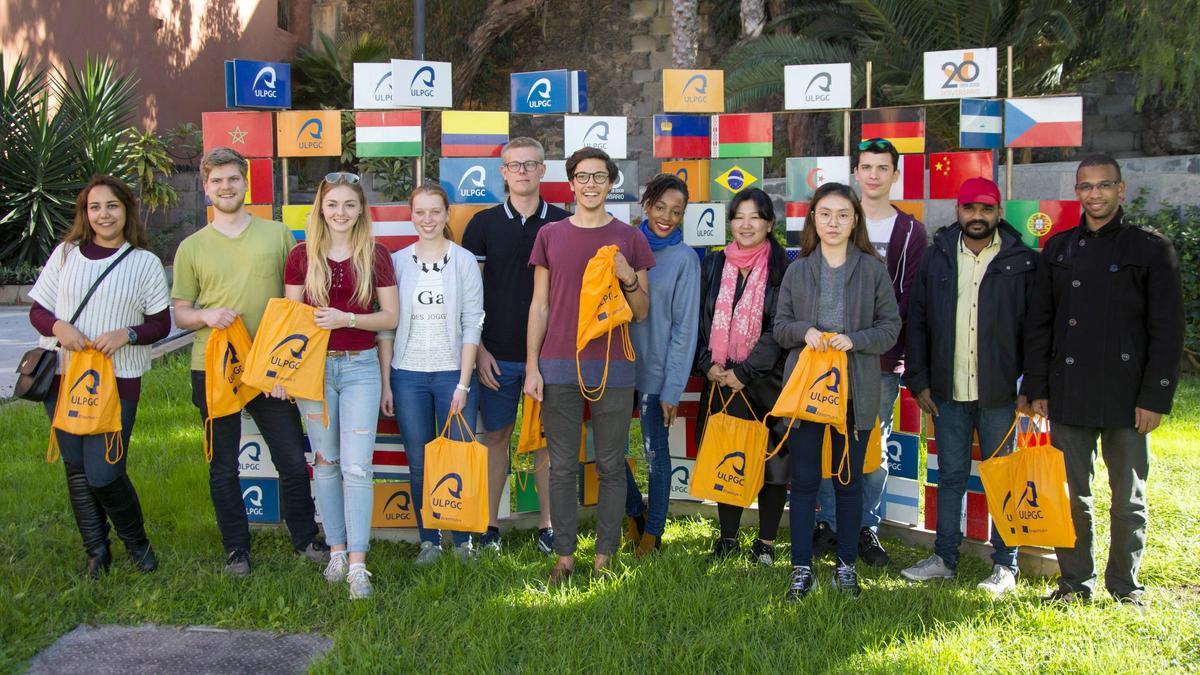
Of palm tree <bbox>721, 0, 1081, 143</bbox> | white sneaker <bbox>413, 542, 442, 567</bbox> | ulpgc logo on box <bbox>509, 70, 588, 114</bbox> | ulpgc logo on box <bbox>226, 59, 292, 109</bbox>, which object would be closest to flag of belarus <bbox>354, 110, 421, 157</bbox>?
ulpgc logo on box <bbox>226, 59, 292, 109</bbox>

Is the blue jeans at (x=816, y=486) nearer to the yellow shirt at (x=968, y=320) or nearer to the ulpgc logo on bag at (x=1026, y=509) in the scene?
the yellow shirt at (x=968, y=320)

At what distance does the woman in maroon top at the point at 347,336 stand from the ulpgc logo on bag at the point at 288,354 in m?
0.13

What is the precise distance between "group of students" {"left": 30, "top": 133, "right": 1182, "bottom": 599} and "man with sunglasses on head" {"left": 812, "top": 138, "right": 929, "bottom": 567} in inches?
0.6

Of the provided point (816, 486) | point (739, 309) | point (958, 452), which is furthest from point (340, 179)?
point (958, 452)

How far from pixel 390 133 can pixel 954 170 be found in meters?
3.04

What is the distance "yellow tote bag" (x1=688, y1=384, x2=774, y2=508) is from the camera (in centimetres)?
458

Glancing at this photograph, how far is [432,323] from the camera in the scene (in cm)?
451

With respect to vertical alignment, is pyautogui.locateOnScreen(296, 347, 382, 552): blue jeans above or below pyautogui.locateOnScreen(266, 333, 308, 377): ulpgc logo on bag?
below

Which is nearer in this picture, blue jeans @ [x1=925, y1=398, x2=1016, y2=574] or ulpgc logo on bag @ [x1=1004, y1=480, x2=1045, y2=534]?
ulpgc logo on bag @ [x1=1004, y1=480, x2=1045, y2=534]

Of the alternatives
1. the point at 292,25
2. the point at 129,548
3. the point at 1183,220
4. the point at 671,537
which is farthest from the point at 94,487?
the point at 292,25

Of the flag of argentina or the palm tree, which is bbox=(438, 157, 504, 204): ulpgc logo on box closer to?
the flag of argentina

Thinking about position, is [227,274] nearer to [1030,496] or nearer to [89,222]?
[89,222]

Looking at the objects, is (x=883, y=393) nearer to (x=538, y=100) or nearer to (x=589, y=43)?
(x=538, y=100)

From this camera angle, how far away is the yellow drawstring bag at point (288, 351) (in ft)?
13.9
